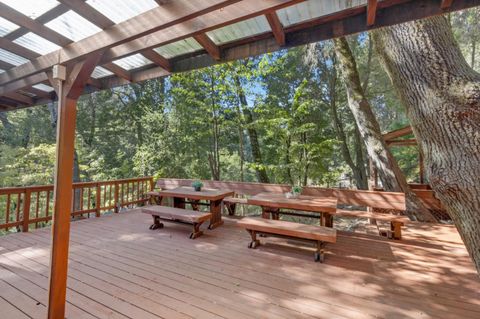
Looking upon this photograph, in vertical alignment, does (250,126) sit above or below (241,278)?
above

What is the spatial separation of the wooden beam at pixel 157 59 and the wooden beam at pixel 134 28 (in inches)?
26.0

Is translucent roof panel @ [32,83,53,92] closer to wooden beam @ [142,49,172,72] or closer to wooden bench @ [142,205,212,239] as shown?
wooden beam @ [142,49,172,72]

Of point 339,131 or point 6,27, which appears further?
point 339,131

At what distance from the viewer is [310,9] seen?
1.90 meters

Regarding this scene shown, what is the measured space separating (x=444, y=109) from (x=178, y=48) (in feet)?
8.44

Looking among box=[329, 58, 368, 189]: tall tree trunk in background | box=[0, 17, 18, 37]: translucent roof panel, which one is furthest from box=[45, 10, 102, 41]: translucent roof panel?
box=[329, 58, 368, 189]: tall tree trunk in background

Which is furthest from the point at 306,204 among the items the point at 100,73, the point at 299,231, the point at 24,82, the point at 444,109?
the point at 24,82

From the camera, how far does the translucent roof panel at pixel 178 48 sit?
242 cm

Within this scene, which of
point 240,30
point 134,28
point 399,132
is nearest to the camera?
point 134,28

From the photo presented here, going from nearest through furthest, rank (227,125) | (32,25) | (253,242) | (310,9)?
(32,25) → (310,9) → (253,242) → (227,125)

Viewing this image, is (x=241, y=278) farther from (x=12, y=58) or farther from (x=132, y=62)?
(x=12, y=58)

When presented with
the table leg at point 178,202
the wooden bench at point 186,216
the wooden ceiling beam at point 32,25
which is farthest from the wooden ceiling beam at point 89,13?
the table leg at point 178,202

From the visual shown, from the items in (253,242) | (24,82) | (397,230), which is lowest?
(253,242)

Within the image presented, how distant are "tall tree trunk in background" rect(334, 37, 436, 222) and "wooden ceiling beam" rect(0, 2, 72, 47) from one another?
5982 millimetres
